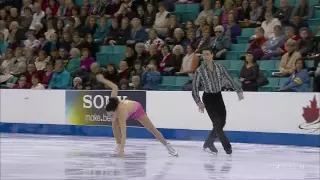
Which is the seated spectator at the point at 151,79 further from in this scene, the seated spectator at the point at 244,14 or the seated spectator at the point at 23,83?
the seated spectator at the point at 23,83

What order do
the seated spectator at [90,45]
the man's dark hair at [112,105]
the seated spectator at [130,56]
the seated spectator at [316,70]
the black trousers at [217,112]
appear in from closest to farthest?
the man's dark hair at [112,105], the black trousers at [217,112], the seated spectator at [316,70], the seated spectator at [130,56], the seated spectator at [90,45]

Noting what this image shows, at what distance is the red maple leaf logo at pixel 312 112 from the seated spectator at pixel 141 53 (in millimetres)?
4599

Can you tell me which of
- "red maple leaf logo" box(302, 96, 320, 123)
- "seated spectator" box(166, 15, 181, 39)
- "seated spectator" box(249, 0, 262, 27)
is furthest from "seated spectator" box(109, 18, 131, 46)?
"red maple leaf logo" box(302, 96, 320, 123)

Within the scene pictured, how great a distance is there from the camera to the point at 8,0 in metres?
22.0

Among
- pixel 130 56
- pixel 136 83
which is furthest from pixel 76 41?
pixel 136 83

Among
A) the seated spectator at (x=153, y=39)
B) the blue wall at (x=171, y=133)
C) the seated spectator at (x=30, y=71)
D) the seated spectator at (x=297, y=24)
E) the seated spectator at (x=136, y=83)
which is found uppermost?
the seated spectator at (x=297, y=24)

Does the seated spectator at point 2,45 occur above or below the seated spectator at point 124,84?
above

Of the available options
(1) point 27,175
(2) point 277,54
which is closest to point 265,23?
(2) point 277,54

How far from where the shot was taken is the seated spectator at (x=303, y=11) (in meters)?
15.6

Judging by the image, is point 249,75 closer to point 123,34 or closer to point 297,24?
point 297,24

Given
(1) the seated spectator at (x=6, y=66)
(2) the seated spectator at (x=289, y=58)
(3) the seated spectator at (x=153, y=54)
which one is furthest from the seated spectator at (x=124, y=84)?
(1) the seated spectator at (x=6, y=66)

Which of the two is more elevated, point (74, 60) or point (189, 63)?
point (189, 63)

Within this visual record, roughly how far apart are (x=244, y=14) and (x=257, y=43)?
3.76 ft

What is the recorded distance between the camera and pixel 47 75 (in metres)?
18.0
